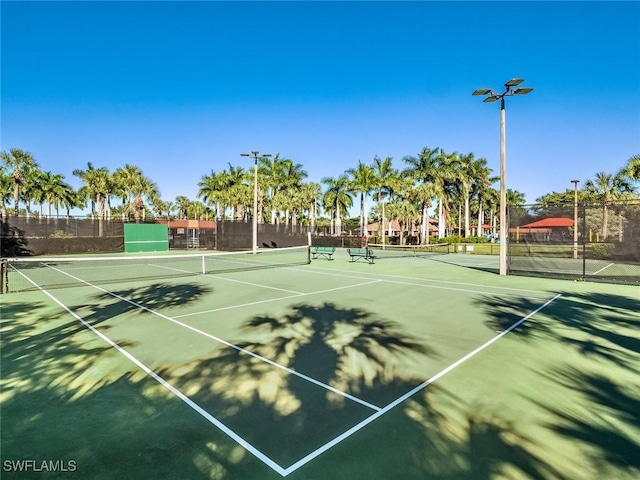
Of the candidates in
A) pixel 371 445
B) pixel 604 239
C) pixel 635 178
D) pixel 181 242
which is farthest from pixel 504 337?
pixel 181 242

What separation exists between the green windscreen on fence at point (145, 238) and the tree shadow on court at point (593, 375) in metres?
33.1

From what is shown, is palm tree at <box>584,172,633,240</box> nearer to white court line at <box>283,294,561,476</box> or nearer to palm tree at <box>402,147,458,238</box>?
palm tree at <box>402,147,458,238</box>

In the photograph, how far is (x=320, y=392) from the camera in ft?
13.9

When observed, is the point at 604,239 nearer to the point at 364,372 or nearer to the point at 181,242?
the point at 364,372

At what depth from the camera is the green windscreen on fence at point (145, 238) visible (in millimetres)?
32812

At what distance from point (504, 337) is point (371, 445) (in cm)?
449

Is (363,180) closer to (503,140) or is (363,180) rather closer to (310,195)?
(310,195)

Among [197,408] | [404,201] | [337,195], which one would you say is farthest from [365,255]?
[337,195]

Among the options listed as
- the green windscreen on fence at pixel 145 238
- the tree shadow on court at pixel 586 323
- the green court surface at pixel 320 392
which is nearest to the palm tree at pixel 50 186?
the green windscreen on fence at pixel 145 238

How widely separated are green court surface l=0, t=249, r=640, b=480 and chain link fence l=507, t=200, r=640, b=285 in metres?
7.43

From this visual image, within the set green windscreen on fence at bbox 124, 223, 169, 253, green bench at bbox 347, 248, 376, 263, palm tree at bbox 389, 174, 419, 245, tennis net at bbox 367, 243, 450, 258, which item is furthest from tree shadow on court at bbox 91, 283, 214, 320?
palm tree at bbox 389, 174, 419, 245

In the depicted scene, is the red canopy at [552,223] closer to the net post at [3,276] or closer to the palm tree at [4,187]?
the net post at [3,276]

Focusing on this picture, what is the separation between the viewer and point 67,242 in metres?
28.8

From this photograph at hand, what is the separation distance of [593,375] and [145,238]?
36358mm
